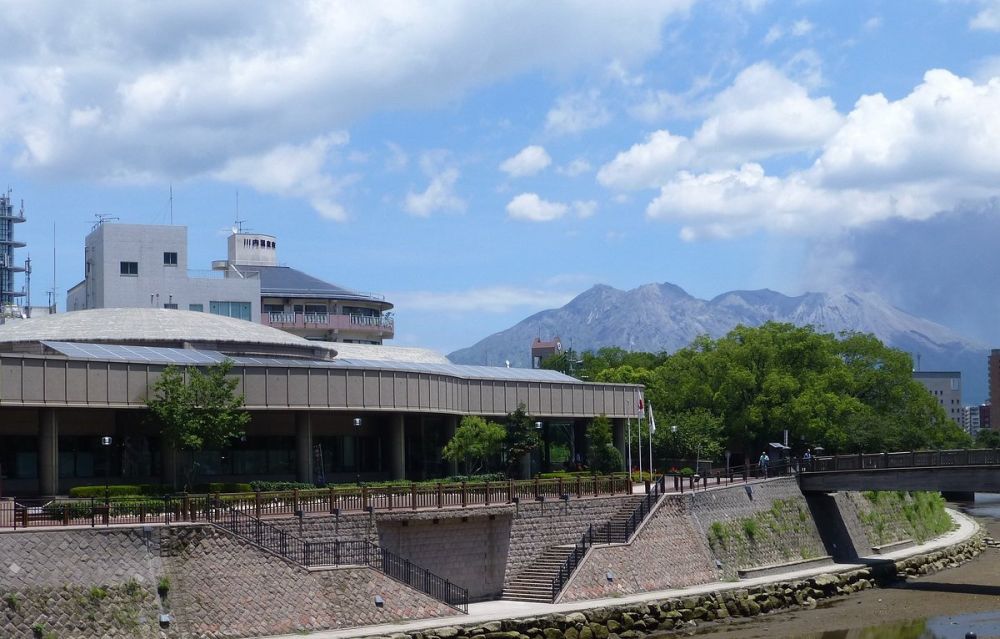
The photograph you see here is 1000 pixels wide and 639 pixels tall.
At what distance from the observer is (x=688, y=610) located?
4962 cm

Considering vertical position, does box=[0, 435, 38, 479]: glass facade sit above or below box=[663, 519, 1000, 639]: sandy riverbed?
above

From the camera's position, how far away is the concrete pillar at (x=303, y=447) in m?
56.8

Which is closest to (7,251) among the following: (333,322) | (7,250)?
(7,250)

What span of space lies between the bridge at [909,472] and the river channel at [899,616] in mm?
4251

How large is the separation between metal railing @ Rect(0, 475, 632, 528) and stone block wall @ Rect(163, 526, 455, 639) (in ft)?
4.16

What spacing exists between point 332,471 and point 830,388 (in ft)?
149

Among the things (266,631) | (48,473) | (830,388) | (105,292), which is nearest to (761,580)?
(266,631)

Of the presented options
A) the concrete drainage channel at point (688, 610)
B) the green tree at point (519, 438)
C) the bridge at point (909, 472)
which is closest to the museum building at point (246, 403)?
the green tree at point (519, 438)

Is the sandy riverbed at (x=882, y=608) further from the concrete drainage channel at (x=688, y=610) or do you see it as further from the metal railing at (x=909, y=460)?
the metal railing at (x=909, y=460)

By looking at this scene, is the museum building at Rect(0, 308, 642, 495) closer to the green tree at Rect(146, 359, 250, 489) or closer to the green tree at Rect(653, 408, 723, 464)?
the green tree at Rect(146, 359, 250, 489)

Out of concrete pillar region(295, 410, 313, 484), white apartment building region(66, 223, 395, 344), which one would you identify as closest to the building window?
white apartment building region(66, 223, 395, 344)

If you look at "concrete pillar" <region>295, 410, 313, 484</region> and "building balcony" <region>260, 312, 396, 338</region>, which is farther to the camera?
"building balcony" <region>260, 312, 396, 338</region>

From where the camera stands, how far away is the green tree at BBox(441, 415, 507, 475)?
195 ft

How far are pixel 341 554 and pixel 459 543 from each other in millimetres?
6359
